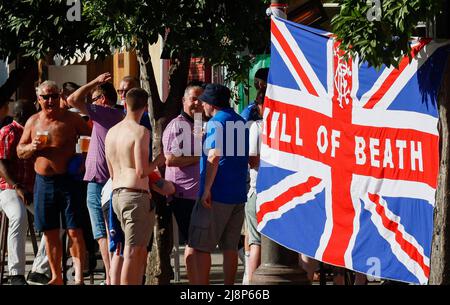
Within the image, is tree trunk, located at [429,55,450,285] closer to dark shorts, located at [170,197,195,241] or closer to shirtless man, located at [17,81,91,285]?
dark shorts, located at [170,197,195,241]

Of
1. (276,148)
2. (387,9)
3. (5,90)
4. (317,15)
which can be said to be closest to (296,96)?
(276,148)

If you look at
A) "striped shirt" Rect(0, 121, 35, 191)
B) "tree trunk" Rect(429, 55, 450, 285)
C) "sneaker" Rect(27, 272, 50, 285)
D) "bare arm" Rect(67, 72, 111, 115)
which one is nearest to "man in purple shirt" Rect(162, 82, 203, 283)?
"bare arm" Rect(67, 72, 111, 115)

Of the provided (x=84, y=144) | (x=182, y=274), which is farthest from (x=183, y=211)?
(x=84, y=144)

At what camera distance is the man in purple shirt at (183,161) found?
1205 centimetres

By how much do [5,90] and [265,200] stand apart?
31.1 feet

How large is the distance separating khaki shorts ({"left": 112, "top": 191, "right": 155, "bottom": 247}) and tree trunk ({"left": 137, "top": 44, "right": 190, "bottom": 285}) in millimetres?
1414

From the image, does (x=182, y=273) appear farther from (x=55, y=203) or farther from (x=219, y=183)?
(x=219, y=183)

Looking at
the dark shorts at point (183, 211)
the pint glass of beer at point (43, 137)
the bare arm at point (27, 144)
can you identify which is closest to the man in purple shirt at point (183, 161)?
the dark shorts at point (183, 211)

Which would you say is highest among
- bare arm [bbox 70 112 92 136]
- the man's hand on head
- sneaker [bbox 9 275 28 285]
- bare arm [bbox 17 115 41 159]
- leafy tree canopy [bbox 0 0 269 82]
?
leafy tree canopy [bbox 0 0 269 82]

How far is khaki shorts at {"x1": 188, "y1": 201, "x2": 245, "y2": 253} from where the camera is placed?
11.4 meters

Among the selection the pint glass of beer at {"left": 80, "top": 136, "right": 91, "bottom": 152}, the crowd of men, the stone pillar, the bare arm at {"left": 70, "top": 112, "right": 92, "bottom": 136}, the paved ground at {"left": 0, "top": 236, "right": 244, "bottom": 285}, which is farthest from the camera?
the pint glass of beer at {"left": 80, "top": 136, "right": 91, "bottom": 152}

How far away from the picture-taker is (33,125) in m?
12.9

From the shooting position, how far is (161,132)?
1284 centimetres
